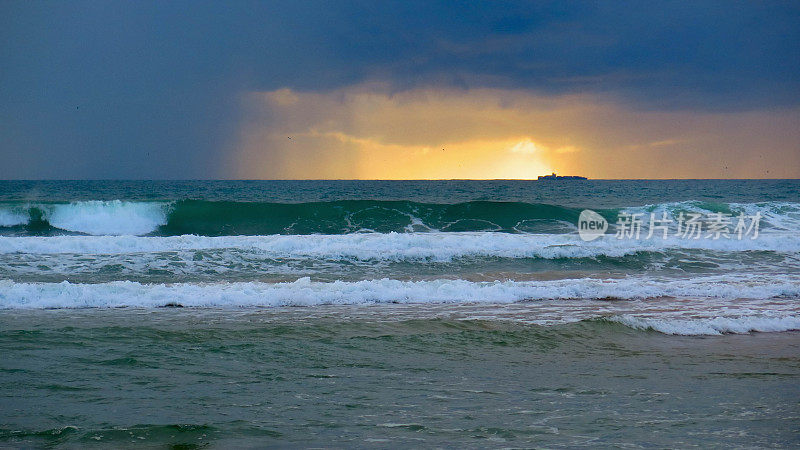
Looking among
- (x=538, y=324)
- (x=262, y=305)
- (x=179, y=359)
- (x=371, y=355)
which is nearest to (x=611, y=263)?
(x=538, y=324)

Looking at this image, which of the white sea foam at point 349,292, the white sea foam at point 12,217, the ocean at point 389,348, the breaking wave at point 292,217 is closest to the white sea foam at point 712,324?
the ocean at point 389,348

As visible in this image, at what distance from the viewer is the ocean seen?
14.6ft

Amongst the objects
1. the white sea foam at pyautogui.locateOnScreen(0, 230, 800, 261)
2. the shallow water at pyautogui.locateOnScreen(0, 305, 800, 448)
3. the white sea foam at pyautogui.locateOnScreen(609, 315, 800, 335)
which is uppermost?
the white sea foam at pyautogui.locateOnScreen(0, 230, 800, 261)

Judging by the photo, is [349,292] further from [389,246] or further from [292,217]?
[292,217]

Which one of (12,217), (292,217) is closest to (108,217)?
(12,217)

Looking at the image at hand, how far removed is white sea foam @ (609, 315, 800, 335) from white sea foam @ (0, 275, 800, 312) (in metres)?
1.22

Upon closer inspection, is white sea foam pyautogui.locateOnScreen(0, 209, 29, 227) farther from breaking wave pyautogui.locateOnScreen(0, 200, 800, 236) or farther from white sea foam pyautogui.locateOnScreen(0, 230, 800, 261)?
white sea foam pyautogui.locateOnScreen(0, 230, 800, 261)

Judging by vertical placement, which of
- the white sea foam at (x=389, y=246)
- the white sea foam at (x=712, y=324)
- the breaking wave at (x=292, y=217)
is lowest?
the white sea foam at (x=712, y=324)

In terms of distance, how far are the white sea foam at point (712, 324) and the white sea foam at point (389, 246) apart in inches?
304

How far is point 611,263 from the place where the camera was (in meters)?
16.1

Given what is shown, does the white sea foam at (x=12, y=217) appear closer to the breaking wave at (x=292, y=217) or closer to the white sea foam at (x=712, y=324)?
the breaking wave at (x=292, y=217)

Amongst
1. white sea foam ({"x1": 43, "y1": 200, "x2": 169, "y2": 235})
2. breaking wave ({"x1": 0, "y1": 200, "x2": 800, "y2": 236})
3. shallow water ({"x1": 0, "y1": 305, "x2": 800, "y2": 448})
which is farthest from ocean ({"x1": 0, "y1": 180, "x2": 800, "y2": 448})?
white sea foam ({"x1": 43, "y1": 200, "x2": 169, "y2": 235})

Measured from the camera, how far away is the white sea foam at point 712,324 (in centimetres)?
814

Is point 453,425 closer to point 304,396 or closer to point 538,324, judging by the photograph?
point 304,396
